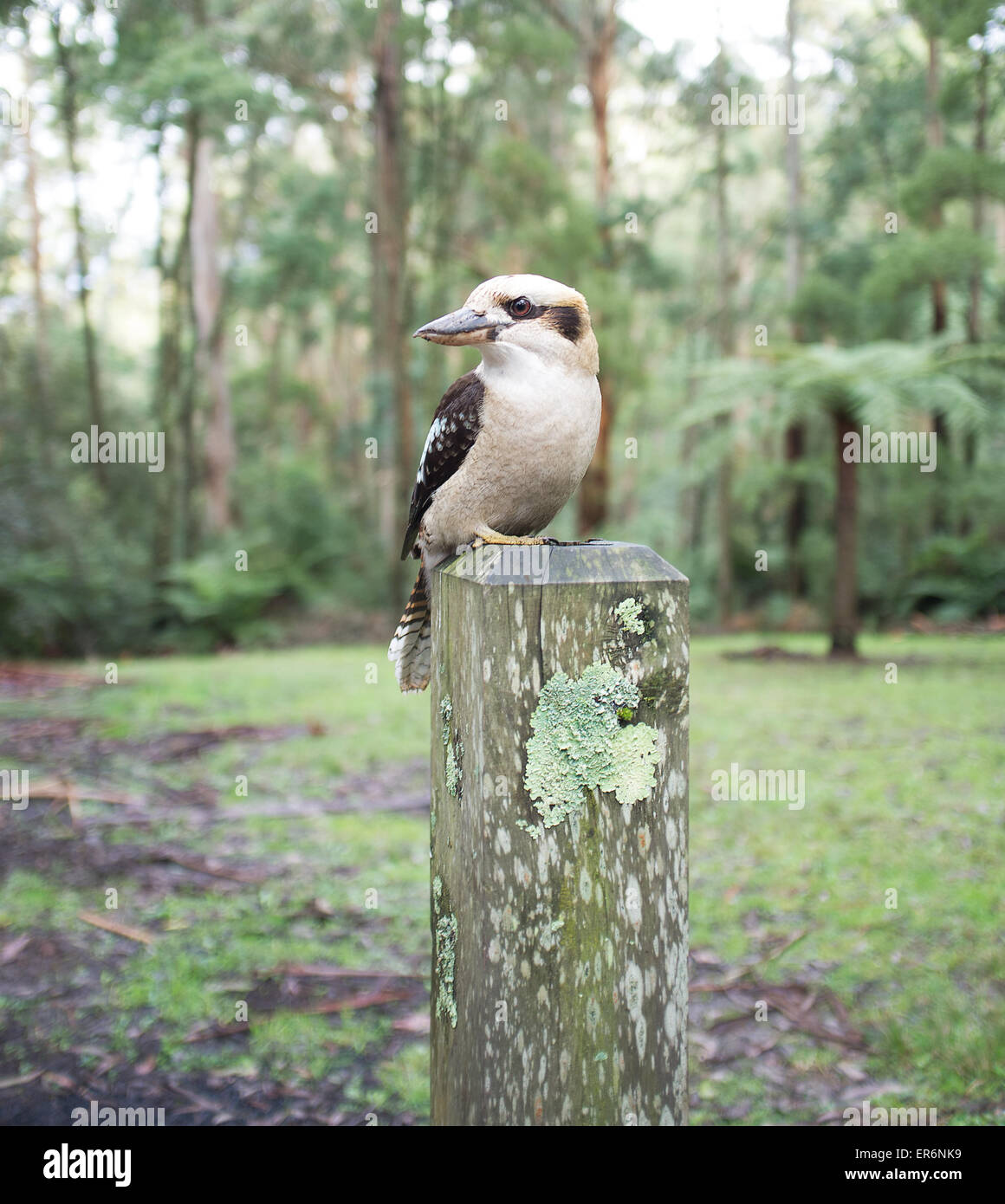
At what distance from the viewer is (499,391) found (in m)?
2.11

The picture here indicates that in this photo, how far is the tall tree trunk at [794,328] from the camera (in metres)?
13.8

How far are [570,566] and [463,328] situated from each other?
0.70 m

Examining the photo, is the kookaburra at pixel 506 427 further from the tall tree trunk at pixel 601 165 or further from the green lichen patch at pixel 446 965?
the tall tree trunk at pixel 601 165

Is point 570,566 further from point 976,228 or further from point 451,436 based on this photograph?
point 976,228

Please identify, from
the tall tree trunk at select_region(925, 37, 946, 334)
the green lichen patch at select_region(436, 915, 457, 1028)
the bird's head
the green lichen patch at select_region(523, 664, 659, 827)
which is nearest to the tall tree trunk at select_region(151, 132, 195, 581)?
the tall tree trunk at select_region(925, 37, 946, 334)

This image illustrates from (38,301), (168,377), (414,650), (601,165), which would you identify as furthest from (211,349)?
(414,650)

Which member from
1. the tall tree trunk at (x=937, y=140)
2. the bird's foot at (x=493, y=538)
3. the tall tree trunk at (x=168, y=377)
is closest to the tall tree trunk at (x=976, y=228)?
the tall tree trunk at (x=937, y=140)

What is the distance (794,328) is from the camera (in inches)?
546

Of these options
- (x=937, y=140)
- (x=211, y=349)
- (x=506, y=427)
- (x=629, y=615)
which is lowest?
(x=629, y=615)

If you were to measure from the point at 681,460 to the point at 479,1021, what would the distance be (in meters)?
20.3

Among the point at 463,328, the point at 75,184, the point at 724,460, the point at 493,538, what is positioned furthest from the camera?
the point at 724,460

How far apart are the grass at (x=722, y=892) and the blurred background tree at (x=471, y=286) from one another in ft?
10.6
